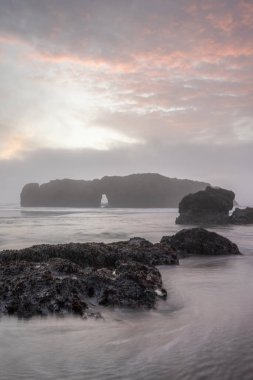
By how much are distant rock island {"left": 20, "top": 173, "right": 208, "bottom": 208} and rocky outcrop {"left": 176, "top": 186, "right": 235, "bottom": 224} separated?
106231 mm

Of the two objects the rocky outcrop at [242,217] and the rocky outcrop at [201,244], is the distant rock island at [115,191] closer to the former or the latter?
the rocky outcrop at [242,217]

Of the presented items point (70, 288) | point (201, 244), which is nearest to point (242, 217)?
point (201, 244)

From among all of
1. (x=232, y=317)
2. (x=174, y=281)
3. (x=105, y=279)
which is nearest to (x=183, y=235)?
(x=174, y=281)

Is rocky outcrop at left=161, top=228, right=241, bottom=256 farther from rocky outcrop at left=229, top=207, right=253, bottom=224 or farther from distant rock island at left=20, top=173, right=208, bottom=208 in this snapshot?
distant rock island at left=20, top=173, right=208, bottom=208

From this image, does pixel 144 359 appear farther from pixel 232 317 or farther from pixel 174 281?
pixel 174 281

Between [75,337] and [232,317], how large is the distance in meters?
3.02

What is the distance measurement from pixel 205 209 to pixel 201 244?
3298cm

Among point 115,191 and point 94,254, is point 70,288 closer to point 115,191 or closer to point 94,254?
point 94,254

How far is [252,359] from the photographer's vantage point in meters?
5.17

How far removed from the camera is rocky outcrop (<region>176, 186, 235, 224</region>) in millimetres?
48656

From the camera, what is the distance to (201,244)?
1714 cm

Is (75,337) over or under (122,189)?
under

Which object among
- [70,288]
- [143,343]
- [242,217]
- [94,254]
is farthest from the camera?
[242,217]

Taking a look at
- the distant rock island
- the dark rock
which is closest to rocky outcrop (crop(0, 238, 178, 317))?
the dark rock
